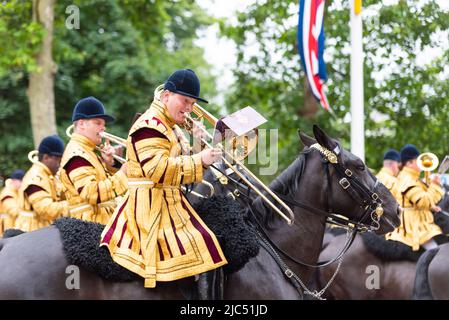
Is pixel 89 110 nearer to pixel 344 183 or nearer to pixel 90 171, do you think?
pixel 90 171

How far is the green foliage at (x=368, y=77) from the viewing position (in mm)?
14828

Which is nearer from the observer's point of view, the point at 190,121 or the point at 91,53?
the point at 190,121

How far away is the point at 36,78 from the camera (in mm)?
17172

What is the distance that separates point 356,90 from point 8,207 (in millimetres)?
5390

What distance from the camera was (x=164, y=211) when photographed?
18.6 feet

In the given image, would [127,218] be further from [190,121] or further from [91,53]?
[91,53]

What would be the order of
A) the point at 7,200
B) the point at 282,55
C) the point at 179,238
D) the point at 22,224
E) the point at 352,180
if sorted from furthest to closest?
the point at 282,55 < the point at 7,200 < the point at 22,224 < the point at 352,180 < the point at 179,238

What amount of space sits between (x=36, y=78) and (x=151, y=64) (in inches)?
212

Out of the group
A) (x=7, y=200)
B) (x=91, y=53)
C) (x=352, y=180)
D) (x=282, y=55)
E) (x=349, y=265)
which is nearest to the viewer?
(x=352, y=180)

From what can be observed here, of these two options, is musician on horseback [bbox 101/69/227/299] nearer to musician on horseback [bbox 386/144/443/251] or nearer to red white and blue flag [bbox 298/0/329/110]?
musician on horseback [bbox 386/144/443/251]

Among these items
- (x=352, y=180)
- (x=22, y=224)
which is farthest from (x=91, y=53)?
(x=352, y=180)

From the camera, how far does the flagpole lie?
468 inches

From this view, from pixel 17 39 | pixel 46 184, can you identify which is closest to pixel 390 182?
pixel 46 184

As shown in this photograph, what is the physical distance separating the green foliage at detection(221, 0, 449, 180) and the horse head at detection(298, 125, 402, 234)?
28.8 feet
